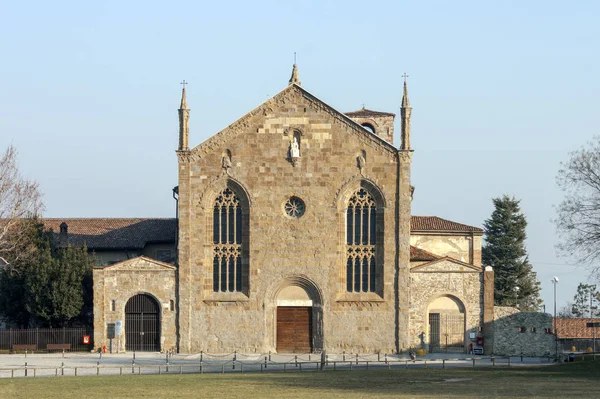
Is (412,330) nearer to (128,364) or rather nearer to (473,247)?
(473,247)

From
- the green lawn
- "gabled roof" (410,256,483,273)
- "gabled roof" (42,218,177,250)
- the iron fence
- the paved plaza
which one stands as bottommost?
the paved plaza

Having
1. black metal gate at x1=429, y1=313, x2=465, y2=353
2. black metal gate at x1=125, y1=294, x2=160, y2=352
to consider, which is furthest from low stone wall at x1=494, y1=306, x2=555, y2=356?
black metal gate at x1=125, y1=294, x2=160, y2=352

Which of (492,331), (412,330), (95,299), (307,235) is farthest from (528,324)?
(95,299)

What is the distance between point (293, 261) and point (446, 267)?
8997 mm

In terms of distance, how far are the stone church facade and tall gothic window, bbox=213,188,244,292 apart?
6 centimetres

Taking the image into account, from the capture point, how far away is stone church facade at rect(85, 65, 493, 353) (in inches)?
2849

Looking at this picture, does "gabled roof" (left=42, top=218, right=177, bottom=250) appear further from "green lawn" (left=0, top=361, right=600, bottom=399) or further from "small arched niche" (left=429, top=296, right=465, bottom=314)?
"green lawn" (left=0, top=361, right=600, bottom=399)

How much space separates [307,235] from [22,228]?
61.1 feet

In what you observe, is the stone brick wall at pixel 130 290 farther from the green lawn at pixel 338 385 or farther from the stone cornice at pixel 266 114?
the green lawn at pixel 338 385

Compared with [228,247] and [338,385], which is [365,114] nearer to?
[228,247]

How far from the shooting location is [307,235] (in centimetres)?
7269

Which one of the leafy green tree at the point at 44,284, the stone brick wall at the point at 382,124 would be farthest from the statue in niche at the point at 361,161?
the leafy green tree at the point at 44,284

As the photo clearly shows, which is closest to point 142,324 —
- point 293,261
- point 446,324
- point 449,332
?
point 293,261

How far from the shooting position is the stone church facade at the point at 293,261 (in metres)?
72.4
